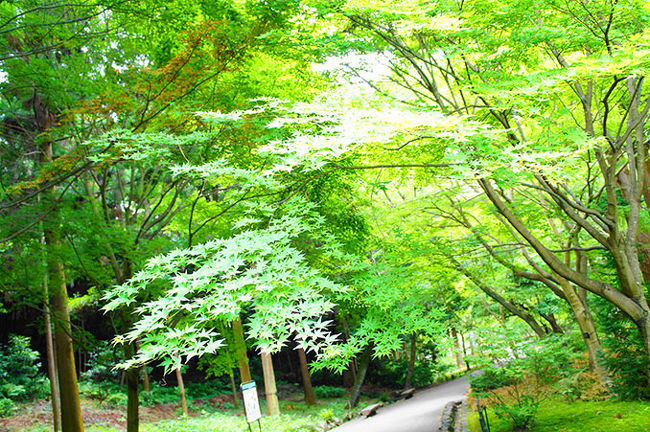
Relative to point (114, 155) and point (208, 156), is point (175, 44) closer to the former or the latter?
point (208, 156)

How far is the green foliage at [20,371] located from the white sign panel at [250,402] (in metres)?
11.4

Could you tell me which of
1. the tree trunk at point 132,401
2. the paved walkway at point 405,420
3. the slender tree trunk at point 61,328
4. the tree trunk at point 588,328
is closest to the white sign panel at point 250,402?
the tree trunk at point 132,401

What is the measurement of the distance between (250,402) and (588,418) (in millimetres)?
5963

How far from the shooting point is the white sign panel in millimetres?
7020

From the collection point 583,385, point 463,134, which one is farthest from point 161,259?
point 583,385

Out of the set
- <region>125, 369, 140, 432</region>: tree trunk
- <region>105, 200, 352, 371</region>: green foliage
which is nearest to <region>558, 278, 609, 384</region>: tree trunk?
<region>105, 200, 352, 371</region>: green foliage

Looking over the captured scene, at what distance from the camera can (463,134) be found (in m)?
4.16

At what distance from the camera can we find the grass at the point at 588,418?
6.59 metres

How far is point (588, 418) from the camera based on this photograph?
7664 mm

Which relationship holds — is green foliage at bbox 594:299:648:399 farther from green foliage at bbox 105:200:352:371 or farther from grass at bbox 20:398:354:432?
grass at bbox 20:398:354:432

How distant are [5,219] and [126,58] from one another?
3.42 metres

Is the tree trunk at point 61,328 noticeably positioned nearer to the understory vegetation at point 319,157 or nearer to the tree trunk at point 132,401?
the understory vegetation at point 319,157

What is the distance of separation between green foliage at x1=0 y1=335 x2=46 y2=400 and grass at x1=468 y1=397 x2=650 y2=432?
47.8 feet

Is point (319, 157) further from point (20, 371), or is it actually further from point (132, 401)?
point (20, 371)
